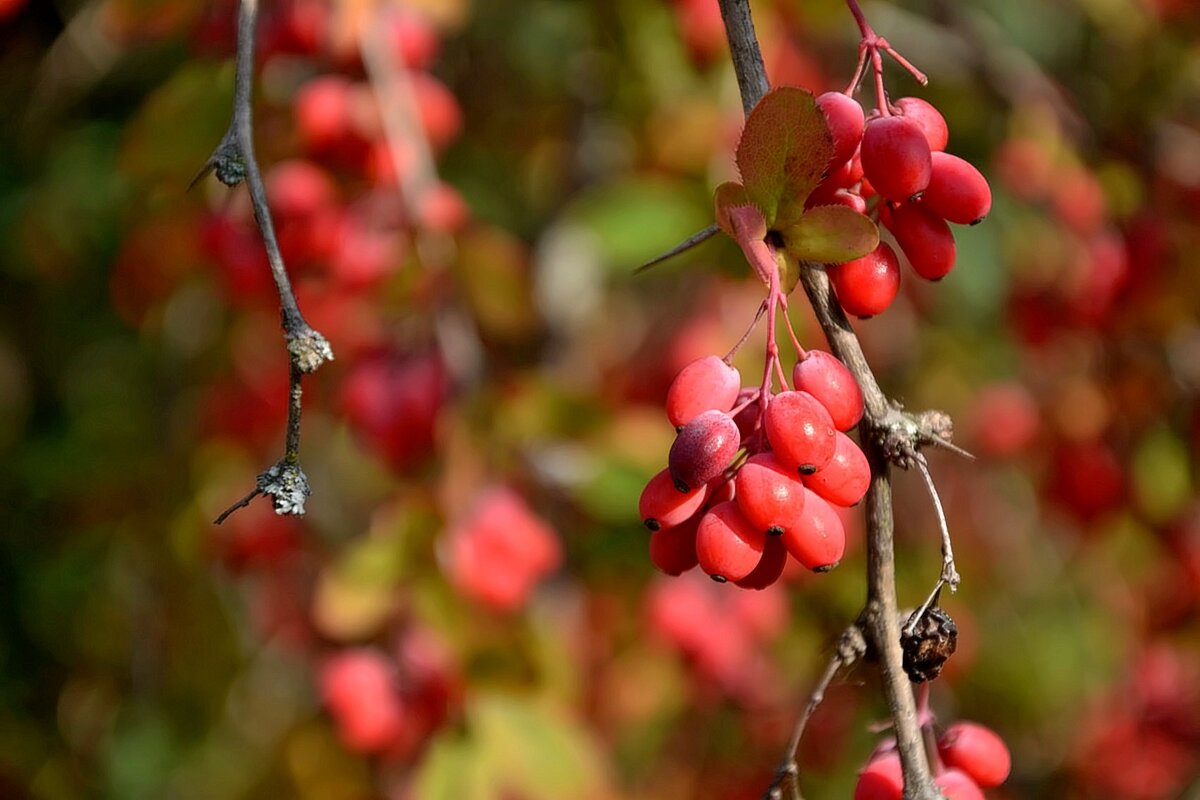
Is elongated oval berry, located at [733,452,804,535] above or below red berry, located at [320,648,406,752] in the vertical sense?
below

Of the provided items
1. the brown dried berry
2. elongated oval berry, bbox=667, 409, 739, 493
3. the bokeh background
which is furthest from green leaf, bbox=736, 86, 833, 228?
the bokeh background

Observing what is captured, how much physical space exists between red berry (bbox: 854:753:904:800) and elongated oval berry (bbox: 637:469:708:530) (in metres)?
0.19

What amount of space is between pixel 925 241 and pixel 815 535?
17 centimetres

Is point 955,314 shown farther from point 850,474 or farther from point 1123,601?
point 850,474

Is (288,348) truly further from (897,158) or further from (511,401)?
(511,401)

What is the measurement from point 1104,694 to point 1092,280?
41.7 inches

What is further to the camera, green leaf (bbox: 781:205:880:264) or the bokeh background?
the bokeh background

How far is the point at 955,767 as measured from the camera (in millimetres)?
765

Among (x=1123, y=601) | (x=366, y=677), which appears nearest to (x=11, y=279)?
(x=366, y=677)

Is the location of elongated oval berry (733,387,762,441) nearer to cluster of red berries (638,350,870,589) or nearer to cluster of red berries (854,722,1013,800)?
cluster of red berries (638,350,870,589)

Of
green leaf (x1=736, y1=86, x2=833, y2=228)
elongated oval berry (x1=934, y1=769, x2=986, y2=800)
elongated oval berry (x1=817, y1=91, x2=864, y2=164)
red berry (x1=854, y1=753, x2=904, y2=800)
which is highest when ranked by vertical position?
elongated oval berry (x1=817, y1=91, x2=864, y2=164)

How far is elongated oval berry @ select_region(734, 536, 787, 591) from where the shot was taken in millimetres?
673

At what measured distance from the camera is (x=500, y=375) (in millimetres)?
2182

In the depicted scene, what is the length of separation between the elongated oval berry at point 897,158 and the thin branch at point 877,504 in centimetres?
6
